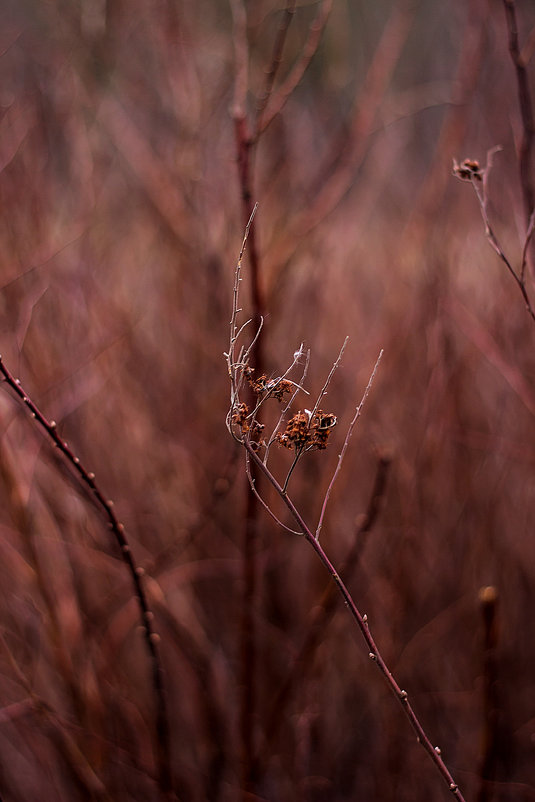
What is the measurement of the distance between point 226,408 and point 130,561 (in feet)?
3.05

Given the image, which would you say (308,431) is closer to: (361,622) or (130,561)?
(361,622)

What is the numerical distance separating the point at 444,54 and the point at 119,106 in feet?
3.55

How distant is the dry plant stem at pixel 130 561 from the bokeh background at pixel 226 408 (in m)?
0.34

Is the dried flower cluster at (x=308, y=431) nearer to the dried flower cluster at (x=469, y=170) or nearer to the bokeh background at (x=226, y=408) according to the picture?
the dried flower cluster at (x=469, y=170)

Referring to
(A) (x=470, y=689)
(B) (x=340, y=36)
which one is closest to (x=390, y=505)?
(A) (x=470, y=689)

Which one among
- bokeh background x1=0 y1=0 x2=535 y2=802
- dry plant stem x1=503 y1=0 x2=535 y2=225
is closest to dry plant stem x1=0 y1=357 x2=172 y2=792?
bokeh background x1=0 y1=0 x2=535 y2=802

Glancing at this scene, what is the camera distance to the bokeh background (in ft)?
4.83

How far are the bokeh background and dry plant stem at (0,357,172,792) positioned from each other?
1.12 ft

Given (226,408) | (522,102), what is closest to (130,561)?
(522,102)

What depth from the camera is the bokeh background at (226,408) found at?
4.83 ft

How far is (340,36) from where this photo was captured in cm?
161

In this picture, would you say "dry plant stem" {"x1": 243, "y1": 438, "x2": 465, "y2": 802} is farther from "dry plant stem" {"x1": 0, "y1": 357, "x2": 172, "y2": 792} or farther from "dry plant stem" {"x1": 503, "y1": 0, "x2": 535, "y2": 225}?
"dry plant stem" {"x1": 503, "y1": 0, "x2": 535, "y2": 225}

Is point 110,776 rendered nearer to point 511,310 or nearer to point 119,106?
point 511,310

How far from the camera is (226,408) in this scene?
162cm
